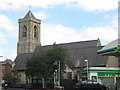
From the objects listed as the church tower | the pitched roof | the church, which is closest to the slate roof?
the church

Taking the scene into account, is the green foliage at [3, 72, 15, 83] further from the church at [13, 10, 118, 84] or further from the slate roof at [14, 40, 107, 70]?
the slate roof at [14, 40, 107, 70]

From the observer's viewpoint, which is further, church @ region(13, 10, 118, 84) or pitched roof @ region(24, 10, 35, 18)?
pitched roof @ region(24, 10, 35, 18)

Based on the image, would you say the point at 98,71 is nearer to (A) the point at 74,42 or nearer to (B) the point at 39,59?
(B) the point at 39,59

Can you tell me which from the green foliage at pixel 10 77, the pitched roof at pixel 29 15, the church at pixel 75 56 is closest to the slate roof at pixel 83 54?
the church at pixel 75 56

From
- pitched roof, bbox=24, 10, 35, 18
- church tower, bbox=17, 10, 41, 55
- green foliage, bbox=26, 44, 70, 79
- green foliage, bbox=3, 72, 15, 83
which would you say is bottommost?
green foliage, bbox=3, 72, 15, 83

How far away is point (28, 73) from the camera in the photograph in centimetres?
5681

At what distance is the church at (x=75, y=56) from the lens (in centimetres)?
5444

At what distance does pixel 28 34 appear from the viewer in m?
99.8

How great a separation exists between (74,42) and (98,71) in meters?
35.1

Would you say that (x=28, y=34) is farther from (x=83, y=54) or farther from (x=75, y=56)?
(x=83, y=54)

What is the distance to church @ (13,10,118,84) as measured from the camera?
5444 centimetres

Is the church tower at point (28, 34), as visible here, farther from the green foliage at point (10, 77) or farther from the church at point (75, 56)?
the green foliage at point (10, 77)

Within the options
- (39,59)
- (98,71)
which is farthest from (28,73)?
(98,71)

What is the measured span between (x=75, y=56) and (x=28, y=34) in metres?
30.2
